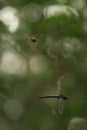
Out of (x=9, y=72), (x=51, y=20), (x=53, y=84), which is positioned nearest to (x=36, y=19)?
(x=51, y=20)

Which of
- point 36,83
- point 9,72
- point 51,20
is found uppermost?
point 51,20

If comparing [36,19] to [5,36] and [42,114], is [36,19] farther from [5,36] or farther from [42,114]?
[42,114]

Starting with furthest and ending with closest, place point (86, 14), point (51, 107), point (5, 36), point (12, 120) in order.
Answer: point (12, 120), point (51, 107), point (86, 14), point (5, 36)

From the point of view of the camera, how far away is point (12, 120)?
2127 millimetres

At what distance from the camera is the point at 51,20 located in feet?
4.23

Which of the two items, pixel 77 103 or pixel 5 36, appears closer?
pixel 5 36

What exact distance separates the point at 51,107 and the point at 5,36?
603mm

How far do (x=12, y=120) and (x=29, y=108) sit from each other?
0.38ft

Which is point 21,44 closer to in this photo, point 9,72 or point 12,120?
point 9,72

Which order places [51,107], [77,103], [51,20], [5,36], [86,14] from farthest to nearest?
[51,107] < [77,103] < [86,14] < [5,36] < [51,20]

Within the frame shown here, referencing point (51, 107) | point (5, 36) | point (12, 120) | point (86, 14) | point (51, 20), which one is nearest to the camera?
point (51, 20)

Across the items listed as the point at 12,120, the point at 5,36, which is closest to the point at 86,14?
the point at 5,36

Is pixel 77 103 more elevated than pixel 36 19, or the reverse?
pixel 36 19

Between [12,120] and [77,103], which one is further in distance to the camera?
[12,120]
